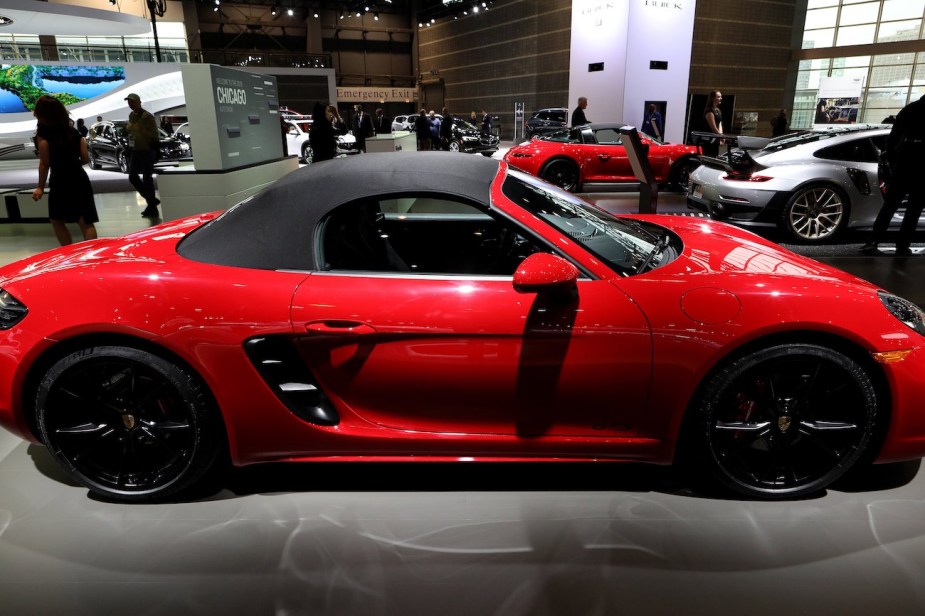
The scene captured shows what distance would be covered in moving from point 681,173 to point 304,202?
9.14 m

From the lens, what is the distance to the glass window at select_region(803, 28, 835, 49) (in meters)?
19.0

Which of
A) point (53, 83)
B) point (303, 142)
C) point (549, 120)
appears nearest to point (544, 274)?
point (303, 142)

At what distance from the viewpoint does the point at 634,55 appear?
40.7 ft

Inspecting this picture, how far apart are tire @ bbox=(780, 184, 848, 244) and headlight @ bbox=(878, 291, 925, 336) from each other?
4.13 metres

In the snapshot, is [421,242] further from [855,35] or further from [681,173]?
[855,35]

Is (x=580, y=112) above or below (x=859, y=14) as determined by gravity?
below

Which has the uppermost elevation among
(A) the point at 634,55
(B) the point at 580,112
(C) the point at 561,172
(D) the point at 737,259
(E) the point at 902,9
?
(E) the point at 902,9

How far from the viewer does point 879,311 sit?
196cm

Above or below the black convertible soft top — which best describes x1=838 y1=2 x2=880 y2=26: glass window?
above

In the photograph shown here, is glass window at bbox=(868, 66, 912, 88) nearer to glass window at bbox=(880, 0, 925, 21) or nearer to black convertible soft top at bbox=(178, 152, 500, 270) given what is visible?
glass window at bbox=(880, 0, 925, 21)

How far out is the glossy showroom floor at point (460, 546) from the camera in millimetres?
1705

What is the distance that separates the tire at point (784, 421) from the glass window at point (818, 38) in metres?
22.2

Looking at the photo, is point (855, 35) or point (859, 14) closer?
point (859, 14)

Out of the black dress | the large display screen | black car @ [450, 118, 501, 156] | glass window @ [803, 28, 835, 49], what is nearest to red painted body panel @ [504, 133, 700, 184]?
the black dress
